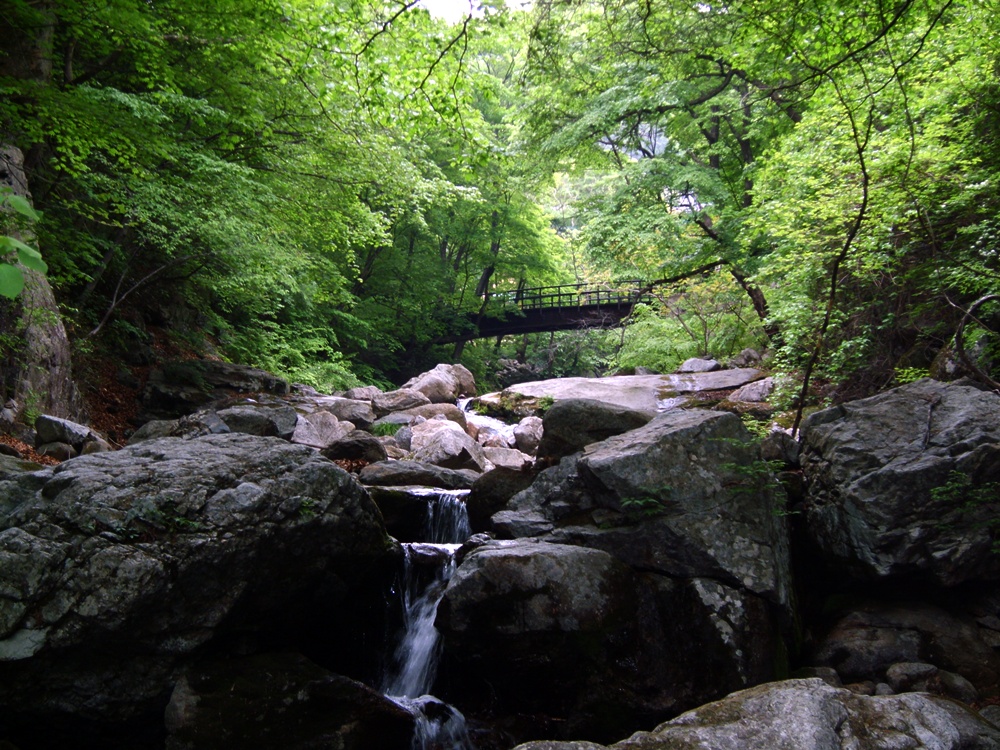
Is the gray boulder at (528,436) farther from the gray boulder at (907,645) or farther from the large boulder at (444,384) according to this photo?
the gray boulder at (907,645)

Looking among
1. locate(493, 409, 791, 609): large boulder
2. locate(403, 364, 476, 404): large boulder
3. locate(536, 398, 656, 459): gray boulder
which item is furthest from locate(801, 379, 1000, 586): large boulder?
locate(403, 364, 476, 404): large boulder

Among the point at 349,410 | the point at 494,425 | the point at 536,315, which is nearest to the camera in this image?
the point at 349,410

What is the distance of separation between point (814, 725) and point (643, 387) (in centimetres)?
1137

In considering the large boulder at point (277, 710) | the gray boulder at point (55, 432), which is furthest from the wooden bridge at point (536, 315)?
the large boulder at point (277, 710)

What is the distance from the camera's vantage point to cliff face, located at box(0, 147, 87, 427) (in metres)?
6.88

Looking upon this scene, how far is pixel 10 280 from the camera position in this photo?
1180 mm

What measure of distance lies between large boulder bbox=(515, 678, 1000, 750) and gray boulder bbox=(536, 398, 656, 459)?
362 centimetres

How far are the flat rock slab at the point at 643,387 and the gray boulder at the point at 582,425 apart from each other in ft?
18.1

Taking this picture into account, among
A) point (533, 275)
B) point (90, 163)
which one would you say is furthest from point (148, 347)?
point (533, 275)

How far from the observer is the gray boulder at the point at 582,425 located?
661 centimetres

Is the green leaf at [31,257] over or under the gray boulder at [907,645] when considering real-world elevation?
over

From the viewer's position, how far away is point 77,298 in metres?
9.80

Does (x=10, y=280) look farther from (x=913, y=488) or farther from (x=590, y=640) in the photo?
(x=913, y=488)

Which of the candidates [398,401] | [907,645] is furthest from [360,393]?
[907,645]
